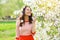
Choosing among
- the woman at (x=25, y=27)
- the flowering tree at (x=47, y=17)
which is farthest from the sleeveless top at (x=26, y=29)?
the flowering tree at (x=47, y=17)

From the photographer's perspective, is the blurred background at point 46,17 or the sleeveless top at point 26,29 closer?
the sleeveless top at point 26,29

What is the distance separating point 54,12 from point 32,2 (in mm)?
408

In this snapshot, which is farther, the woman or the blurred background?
the blurred background

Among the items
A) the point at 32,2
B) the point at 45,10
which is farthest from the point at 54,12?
the point at 32,2

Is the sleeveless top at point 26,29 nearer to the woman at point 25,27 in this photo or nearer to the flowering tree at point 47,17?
the woman at point 25,27

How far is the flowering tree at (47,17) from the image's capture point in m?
3.75

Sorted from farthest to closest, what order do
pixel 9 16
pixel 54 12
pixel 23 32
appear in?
pixel 9 16 → pixel 54 12 → pixel 23 32

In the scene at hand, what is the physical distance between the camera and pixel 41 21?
390 centimetres

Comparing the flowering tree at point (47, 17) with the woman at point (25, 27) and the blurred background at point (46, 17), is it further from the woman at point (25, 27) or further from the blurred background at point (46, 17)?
the woman at point (25, 27)

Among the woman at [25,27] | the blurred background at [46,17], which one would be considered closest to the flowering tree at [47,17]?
the blurred background at [46,17]

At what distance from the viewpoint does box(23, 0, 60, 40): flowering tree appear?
3.75m

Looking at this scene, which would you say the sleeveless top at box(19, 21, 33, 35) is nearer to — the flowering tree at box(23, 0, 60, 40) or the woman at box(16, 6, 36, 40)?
the woman at box(16, 6, 36, 40)

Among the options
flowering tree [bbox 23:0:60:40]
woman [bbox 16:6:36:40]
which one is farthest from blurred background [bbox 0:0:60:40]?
woman [bbox 16:6:36:40]

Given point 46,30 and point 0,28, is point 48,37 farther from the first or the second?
point 0,28
